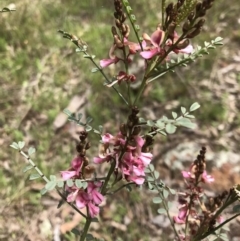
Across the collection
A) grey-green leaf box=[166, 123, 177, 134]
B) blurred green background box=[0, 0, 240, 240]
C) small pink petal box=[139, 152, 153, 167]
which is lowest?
small pink petal box=[139, 152, 153, 167]

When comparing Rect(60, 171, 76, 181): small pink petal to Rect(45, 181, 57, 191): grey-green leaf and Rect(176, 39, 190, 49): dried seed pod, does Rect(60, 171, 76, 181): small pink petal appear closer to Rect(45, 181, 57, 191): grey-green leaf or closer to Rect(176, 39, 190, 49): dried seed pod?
Rect(45, 181, 57, 191): grey-green leaf

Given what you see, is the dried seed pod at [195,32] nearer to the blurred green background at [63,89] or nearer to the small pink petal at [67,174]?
the small pink petal at [67,174]

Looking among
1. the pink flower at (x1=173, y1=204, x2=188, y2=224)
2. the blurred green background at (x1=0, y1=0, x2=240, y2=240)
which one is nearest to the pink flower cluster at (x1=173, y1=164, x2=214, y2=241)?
the pink flower at (x1=173, y1=204, x2=188, y2=224)

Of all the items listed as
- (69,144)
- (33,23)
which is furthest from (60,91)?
(33,23)

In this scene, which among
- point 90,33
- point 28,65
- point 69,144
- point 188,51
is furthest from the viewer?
point 90,33

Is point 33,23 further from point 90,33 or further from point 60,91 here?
point 60,91

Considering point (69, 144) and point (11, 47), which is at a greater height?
point (11, 47)
